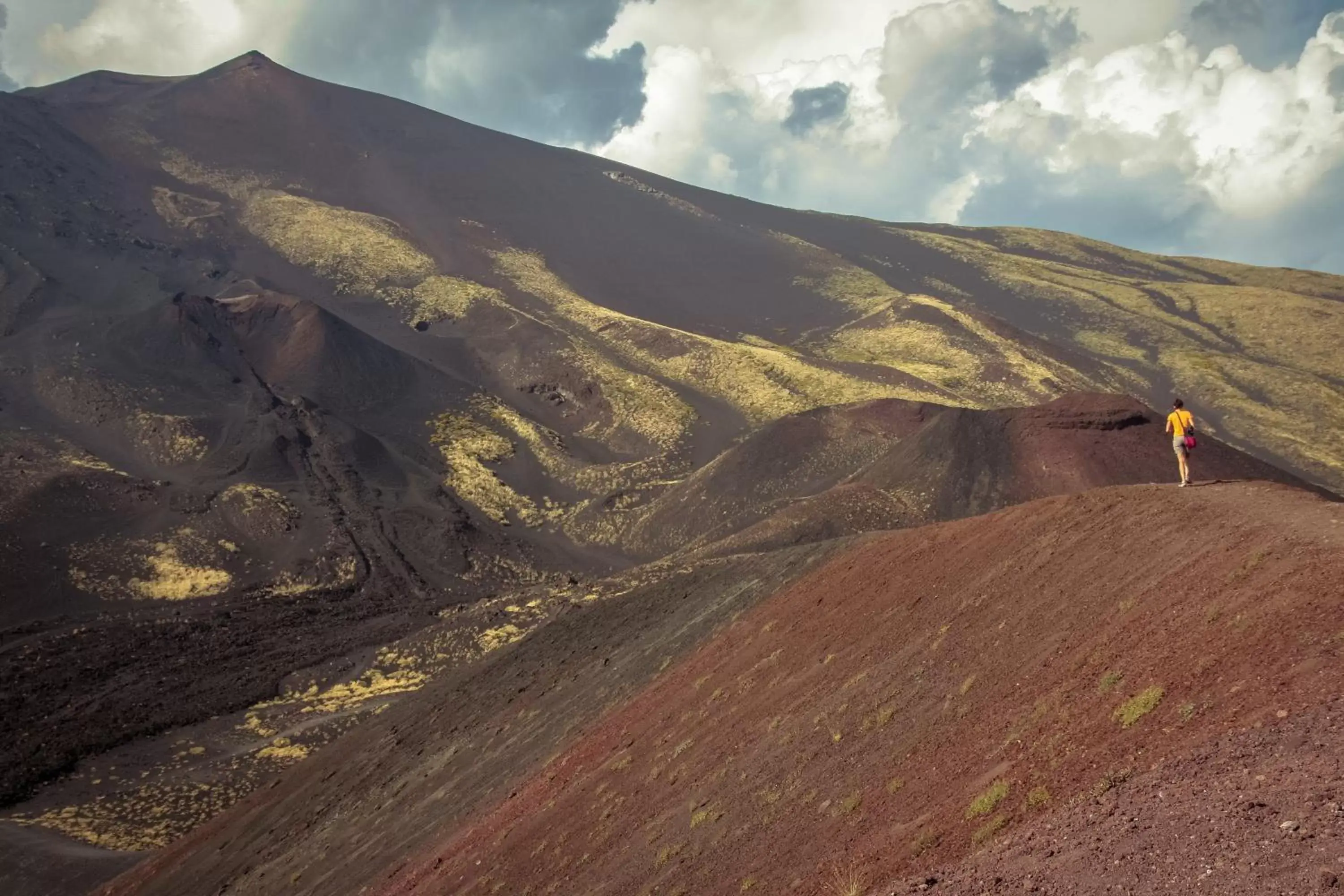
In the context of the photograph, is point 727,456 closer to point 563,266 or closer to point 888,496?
point 888,496

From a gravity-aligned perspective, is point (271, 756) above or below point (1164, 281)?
below

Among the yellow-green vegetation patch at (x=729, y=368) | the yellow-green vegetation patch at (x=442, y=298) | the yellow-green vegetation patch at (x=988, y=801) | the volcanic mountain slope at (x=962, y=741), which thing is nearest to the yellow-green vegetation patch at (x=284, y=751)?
the volcanic mountain slope at (x=962, y=741)

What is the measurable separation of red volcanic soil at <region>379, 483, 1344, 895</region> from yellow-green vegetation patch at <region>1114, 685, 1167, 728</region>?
0.06 meters

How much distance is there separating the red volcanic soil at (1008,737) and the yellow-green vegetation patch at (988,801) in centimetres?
3

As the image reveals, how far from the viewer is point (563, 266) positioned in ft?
483

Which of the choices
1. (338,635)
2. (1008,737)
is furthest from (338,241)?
(1008,737)

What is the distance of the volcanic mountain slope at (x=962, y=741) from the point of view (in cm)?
839

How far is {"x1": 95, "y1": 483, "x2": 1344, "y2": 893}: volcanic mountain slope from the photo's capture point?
8.39 meters

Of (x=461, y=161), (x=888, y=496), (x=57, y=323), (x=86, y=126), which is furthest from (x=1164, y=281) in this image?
(x=86, y=126)

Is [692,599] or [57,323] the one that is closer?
[692,599]

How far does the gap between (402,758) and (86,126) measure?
16696 centimetres

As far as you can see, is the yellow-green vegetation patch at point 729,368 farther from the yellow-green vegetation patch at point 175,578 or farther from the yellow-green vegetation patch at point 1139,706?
the yellow-green vegetation patch at point 1139,706

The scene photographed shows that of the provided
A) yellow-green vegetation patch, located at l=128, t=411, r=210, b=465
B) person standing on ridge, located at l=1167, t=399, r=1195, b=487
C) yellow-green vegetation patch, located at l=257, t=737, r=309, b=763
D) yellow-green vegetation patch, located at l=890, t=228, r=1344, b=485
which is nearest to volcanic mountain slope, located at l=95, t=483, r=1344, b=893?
person standing on ridge, located at l=1167, t=399, r=1195, b=487

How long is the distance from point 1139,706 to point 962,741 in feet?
8.52
